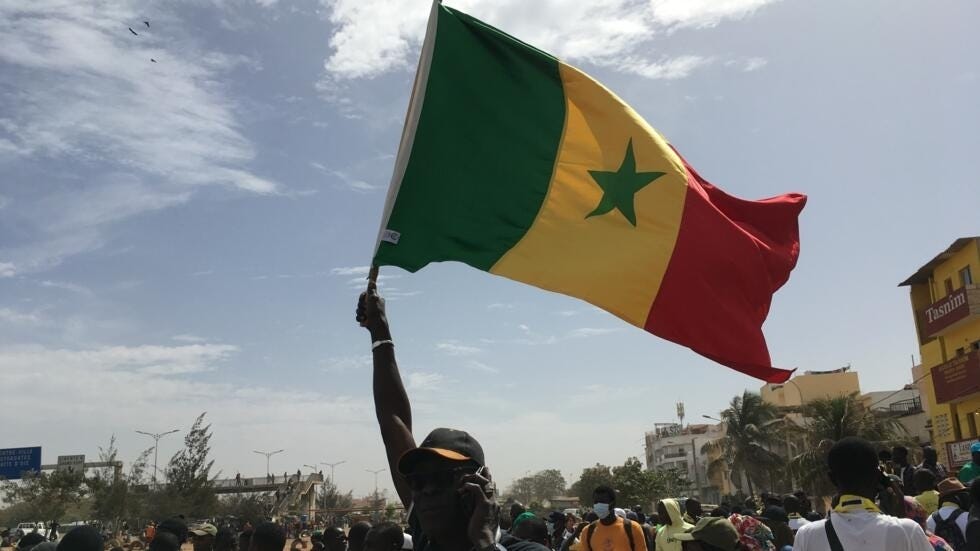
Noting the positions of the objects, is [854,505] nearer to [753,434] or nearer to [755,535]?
[755,535]

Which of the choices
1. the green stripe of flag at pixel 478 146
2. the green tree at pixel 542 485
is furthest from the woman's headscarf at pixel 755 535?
the green tree at pixel 542 485

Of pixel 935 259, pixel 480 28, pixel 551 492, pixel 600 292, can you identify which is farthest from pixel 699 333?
pixel 551 492

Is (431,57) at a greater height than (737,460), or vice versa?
(431,57)

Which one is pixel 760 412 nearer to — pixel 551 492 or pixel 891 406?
pixel 891 406

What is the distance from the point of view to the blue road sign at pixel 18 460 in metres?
48.7

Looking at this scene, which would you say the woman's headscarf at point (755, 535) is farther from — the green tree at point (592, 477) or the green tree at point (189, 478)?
the green tree at point (592, 477)

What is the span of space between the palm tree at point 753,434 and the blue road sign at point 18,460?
46.7 m

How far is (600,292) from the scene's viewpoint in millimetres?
6434

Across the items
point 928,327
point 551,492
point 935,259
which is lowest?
point 551,492

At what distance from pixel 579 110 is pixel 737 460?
59418mm

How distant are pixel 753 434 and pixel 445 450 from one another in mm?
62612

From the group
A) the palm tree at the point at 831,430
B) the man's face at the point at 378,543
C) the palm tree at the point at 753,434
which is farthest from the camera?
the palm tree at the point at 753,434

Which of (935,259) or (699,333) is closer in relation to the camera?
(699,333)

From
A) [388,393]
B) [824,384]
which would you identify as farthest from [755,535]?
[824,384]
